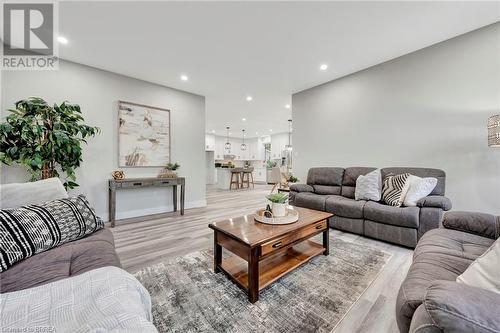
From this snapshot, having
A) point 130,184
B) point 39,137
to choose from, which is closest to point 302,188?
point 130,184

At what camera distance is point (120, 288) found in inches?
33.6

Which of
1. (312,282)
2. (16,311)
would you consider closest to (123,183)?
(16,311)

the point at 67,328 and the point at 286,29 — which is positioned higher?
the point at 286,29

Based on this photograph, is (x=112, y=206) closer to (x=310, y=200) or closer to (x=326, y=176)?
(x=310, y=200)

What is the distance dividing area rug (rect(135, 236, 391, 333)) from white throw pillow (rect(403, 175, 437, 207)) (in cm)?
84

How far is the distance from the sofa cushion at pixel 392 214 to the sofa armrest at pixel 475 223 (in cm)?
61

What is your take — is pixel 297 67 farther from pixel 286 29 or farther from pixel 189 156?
pixel 189 156

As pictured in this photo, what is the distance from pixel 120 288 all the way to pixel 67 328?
19cm

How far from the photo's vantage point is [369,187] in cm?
301

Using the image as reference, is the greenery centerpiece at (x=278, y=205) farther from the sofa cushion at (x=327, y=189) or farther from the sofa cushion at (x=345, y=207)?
the sofa cushion at (x=327, y=189)

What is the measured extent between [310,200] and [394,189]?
1191 mm

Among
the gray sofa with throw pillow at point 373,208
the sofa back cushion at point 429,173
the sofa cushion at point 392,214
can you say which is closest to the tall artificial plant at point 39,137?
the gray sofa with throw pillow at point 373,208

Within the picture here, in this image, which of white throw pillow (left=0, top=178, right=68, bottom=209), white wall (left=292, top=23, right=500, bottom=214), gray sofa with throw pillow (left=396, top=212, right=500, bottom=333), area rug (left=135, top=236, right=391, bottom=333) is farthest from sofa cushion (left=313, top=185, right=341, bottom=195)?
white throw pillow (left=0, top=178, right=68, bottom=209)

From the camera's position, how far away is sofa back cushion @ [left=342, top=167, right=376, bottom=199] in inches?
133
